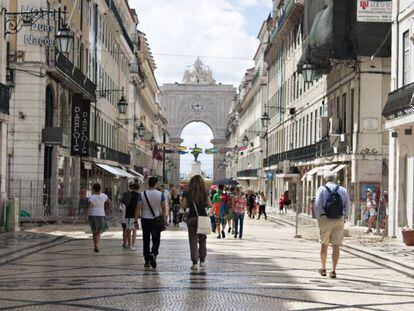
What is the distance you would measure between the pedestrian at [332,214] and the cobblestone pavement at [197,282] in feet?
1.70

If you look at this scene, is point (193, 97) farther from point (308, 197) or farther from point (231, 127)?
point (308, 197)

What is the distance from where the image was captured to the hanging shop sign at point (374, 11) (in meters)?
31.9

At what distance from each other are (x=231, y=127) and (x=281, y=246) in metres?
115

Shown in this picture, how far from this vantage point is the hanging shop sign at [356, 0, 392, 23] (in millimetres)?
31858

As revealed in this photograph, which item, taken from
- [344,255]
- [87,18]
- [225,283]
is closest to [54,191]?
[87,18]

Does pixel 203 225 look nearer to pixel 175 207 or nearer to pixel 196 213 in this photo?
pixel 196 213

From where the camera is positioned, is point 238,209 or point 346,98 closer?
point 238,209

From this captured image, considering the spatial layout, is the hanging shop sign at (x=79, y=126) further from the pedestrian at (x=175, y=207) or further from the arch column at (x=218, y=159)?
the arch column at (x=218, y=159)

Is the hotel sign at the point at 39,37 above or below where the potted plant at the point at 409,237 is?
above

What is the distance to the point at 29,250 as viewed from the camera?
754 inches

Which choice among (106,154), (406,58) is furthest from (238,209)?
(106,154)

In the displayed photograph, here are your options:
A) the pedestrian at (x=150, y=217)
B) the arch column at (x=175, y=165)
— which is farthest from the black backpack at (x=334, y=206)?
the arch column at (x=175, y=165)

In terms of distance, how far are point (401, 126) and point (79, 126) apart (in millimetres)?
18666

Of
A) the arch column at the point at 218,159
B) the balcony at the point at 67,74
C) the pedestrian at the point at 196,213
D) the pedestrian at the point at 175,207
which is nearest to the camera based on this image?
the pedestrian at the point at 196,213
